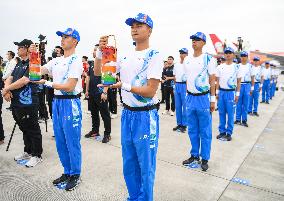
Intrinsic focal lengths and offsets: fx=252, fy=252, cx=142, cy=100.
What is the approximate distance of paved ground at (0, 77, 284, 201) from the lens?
139 inches

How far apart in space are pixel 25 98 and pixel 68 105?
123 cm

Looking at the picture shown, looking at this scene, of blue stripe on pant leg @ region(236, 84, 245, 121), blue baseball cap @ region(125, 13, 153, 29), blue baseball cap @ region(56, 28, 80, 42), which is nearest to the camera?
blue baseball cap @ region(125, 13, 153, 29)

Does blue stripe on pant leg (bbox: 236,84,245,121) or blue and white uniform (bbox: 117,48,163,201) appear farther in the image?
blue stripe on pant leg (bbox: 236,84,245,121)

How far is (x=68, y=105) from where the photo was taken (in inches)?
141

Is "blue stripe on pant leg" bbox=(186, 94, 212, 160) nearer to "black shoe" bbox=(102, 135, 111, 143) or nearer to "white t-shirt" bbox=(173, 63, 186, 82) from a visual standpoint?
"black shoe" bbox=(102, 135, 111, 143)

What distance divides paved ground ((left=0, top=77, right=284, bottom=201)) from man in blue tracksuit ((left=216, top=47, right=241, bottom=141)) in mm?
405

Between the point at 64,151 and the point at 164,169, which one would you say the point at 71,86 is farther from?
the point at 164,169

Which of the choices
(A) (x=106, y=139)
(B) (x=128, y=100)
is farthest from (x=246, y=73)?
(B) (x=128, y=100)

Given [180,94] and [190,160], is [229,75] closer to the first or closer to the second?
[180,94]

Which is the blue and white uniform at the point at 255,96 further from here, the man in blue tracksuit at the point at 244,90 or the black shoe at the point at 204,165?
the black shoe at the point at 204,165

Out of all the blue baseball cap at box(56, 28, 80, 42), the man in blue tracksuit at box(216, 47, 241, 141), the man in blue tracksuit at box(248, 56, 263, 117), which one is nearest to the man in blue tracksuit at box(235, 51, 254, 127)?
the man in blue tracksuit at box(216, 47, 241, 141)

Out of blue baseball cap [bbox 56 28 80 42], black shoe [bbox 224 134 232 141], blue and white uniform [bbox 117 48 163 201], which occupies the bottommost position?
black shoe [bbox 224 134 232 141]

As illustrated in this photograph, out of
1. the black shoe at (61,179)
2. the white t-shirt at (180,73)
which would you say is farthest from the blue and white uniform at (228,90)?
the black shoe at (61,179)

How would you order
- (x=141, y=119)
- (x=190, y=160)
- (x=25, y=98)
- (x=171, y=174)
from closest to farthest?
1. (x=141, y=119)
2. (x=171, y=174)
3. (x=25, y=98)
4. (x=190, y=160)
